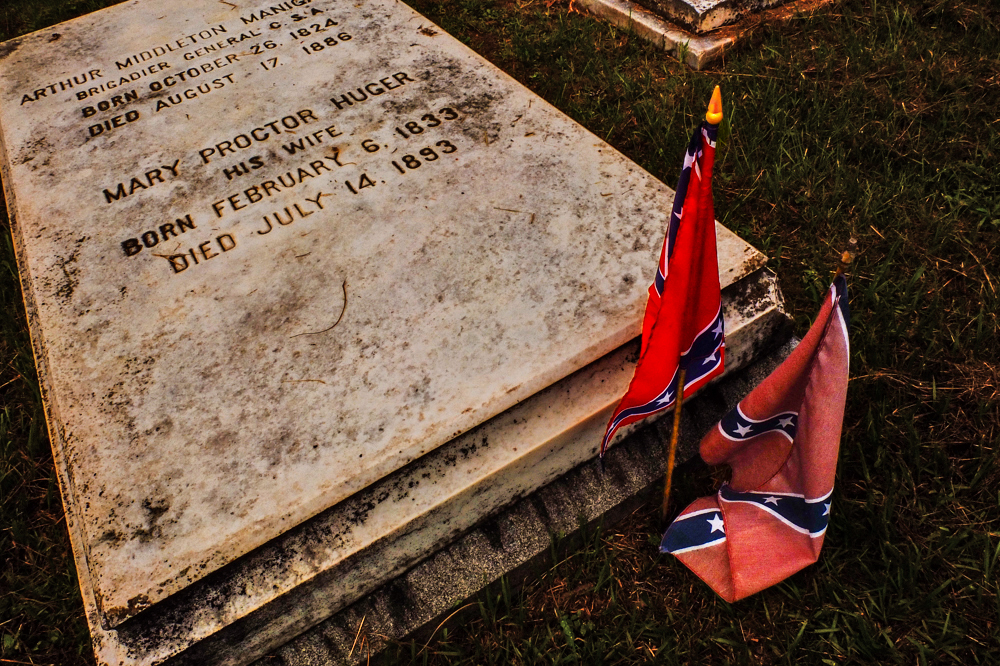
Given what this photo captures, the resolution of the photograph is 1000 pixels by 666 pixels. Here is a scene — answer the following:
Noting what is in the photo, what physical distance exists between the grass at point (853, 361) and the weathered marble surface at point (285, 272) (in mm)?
496

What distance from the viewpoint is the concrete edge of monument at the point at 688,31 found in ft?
10.2

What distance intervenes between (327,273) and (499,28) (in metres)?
2.42

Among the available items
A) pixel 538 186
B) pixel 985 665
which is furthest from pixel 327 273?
pixel 985 665

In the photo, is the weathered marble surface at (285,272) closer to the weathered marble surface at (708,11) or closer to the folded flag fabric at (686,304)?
the folded flag fabric at (686,304)

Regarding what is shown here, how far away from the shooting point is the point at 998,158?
2.48m

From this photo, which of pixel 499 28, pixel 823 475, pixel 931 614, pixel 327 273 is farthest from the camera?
pixel 499 28

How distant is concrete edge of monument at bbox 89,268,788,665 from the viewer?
1398mm

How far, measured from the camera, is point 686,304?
132cm

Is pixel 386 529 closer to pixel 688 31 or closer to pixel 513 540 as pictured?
pixel 513 540

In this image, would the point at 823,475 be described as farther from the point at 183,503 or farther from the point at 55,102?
the point at 55,102

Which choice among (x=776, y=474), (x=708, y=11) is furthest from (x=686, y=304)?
(x=708, y=11)

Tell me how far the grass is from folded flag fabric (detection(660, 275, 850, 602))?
0.12 m

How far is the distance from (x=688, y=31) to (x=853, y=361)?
1.97 metres

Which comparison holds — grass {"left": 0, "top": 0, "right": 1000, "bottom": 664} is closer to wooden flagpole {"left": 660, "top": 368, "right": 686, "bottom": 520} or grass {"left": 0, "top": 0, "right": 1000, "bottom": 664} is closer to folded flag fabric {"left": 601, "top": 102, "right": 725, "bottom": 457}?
wooden flagpole {"left": 660, "top": 368, "right": 686, "bottom": 520}
